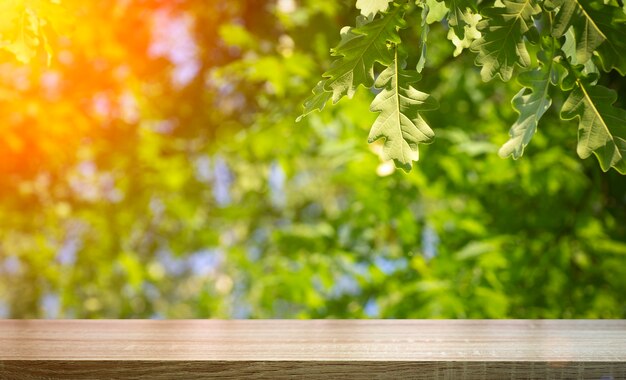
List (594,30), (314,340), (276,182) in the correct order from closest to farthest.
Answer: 1. (594,30)
2. (314,340)
3. (276,182)

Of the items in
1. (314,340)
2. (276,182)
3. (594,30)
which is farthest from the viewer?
(276,182)

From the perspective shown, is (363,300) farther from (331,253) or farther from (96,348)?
(96,348)

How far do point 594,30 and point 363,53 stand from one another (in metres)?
0.15

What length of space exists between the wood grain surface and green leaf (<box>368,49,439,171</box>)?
177mm

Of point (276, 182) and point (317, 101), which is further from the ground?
point (276, 182)

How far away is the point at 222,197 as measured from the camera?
3336 millimetres

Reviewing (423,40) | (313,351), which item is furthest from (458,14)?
(313,351)

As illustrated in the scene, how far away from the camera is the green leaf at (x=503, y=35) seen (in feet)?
1.70

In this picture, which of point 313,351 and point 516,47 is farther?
point 313,351

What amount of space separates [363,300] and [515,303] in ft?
1.17

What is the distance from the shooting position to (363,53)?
21.2 inches

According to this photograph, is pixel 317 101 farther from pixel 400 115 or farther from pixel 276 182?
pixel 276 182

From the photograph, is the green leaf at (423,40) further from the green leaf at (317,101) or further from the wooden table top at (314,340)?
the wooden table top at (314,340)

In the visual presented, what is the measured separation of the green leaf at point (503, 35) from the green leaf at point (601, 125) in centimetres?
5
